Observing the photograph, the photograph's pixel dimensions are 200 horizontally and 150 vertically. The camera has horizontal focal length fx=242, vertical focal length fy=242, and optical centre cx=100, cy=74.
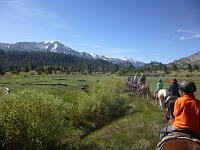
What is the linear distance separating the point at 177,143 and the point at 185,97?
153 cm

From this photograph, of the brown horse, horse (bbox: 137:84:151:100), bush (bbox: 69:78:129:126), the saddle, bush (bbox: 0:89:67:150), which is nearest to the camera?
the brown horse

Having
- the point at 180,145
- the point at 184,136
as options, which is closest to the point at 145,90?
the point at 184,136

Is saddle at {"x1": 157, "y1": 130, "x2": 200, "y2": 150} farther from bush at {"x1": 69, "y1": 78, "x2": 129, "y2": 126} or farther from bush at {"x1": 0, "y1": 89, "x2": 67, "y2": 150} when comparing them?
bush at {"x1": 69, "y1": 78, "x2": 129, "y2": 126}

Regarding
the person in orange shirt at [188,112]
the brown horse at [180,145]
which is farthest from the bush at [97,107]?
the person in orange shirt at [188,112]

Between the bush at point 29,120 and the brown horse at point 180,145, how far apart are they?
391 inches

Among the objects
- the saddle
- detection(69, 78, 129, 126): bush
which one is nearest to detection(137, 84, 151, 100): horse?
detection(69, 78, 129, 126): bush

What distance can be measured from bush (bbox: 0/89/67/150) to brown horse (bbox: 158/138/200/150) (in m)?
9.93

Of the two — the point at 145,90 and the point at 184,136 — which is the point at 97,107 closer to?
the point at 145,90

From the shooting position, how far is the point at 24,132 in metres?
16.6

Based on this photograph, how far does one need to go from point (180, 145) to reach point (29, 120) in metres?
11.2

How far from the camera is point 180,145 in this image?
7.73 m

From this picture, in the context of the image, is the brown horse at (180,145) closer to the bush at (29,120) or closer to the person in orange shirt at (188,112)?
the person in orange shirt at (188,112)

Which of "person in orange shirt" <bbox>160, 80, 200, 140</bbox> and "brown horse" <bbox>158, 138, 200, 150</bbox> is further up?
"person in orange shirt" <bbox>160, 80, 200, 140</bbox>

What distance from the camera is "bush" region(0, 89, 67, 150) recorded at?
1562cm
